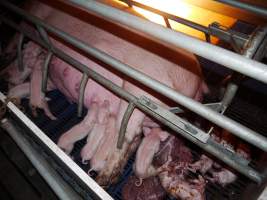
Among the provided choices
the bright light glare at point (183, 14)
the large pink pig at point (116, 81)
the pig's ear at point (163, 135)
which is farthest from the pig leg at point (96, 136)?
the bright light glare at point (183, 14)

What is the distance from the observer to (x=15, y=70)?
272cm

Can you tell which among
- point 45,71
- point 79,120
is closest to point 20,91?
point 45,71

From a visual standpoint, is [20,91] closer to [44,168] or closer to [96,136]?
[44,168]

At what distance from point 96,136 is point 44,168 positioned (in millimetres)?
671

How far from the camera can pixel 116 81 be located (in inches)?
79.0

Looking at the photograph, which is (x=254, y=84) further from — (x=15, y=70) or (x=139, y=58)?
(x=15, y=70)

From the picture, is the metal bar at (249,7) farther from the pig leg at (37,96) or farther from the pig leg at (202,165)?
the pig leg at (37,96)

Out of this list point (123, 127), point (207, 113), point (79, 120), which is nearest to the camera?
point (207, 113)

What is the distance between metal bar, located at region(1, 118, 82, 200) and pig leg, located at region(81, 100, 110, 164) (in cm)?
36

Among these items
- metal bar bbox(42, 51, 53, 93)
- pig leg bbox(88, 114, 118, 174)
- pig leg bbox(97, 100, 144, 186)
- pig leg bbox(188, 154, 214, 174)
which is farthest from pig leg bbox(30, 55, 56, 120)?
pig leg bbox(188, 154, 214, 174)

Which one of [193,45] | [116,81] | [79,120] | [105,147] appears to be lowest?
[79,120]

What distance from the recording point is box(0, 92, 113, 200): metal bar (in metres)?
1.74

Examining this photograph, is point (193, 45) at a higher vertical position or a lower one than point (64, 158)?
higher

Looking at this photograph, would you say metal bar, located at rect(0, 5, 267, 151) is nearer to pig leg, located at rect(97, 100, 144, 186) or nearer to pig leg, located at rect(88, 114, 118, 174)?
pig leg, located at rect(97, 100, 144, 186)
